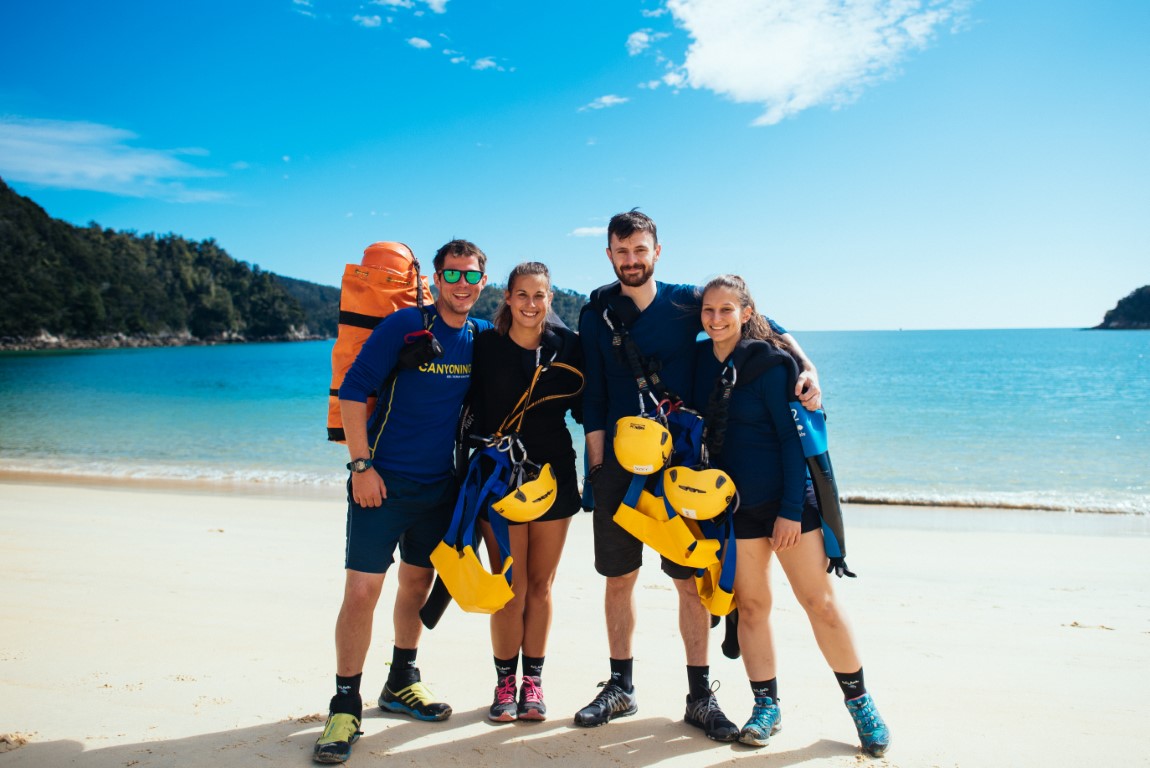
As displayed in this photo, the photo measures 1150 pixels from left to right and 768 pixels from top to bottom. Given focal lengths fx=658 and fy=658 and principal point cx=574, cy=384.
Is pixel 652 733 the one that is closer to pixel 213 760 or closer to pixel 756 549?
pixel 756 549

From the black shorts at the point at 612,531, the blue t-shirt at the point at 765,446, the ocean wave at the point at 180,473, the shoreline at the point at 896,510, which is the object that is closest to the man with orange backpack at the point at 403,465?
Result: the black shorts at the point at 612,531

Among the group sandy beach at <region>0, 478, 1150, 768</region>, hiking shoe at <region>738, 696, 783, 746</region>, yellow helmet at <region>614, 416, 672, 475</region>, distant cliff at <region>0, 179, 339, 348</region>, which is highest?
distant cliff at <region>0, 179, 339, 348</region>

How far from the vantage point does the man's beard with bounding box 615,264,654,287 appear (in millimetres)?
3285

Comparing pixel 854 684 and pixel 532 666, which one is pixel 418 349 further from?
pixel 854 684

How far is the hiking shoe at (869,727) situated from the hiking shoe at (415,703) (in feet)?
6.31

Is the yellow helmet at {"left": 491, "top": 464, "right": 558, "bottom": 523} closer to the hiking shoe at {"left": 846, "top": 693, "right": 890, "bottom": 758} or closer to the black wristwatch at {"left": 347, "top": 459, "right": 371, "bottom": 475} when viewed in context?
the black wristwatch at {"left": 347, "top": 459, "right": 371, "bottom": 475}

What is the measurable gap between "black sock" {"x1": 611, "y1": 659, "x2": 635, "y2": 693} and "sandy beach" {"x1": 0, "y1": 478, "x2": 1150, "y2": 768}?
170mm

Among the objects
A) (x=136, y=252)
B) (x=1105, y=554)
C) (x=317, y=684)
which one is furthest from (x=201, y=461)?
(x=136, y=252)

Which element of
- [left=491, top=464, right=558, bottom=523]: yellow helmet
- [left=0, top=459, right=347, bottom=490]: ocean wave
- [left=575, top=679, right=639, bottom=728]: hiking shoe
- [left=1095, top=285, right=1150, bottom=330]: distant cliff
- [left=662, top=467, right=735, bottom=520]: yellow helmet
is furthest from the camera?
[left=1095, top=285, right=1150, bottom=330]: distant cliff

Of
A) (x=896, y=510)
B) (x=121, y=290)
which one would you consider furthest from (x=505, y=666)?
(x=121, y=290)

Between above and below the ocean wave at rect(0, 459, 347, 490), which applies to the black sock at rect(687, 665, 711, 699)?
above

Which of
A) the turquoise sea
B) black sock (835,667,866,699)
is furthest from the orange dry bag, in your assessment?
the turquoise sea

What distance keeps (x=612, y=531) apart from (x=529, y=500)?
1.73ft

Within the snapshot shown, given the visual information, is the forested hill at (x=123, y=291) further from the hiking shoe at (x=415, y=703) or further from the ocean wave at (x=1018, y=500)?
the hiking shoe at (x=415, y=703)
